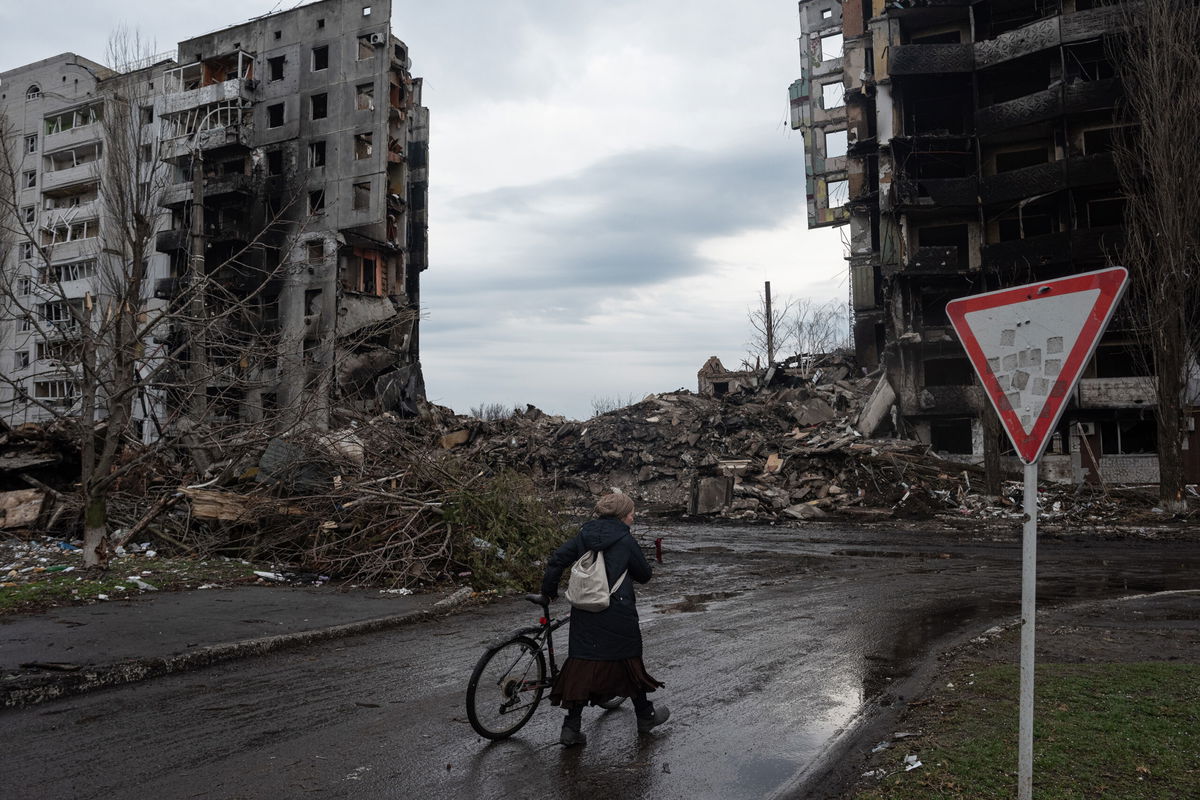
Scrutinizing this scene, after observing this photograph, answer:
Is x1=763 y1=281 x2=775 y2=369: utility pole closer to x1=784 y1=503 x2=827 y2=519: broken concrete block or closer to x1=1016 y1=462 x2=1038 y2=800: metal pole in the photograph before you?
x1=784 y1=503 x2=827 y2=519: broken concrete block

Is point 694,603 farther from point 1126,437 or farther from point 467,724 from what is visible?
point 1126,437

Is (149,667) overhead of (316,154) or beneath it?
beneath

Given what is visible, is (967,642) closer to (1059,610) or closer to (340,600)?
(1059,610)

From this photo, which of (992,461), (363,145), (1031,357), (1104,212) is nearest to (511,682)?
(1031,357)

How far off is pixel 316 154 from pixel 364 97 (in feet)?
13.5

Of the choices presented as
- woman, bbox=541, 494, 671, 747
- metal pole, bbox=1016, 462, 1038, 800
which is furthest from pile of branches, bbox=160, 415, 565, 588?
metal pole, bbox=1016, 462, 1038, 800

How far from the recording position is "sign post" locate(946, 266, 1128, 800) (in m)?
3.62

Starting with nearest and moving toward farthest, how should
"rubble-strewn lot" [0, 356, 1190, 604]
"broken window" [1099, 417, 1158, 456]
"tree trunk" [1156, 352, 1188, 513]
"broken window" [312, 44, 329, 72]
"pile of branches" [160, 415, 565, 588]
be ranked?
"pile of branches" [160, 415, 565, 588], "rubble-strewn lot" [0, 356, 1190, 604], "tree trunk" [1156, 352, 1188, 513], "broken window" [1099, 417, 1158, 456], "broken window" [312, 44, 329, 72]

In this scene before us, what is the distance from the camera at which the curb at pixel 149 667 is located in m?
6.76

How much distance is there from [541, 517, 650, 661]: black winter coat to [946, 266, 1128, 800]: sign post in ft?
8.21

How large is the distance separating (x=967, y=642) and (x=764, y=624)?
220cm

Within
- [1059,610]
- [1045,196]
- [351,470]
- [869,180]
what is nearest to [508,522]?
[351,470]

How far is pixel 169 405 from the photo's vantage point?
14.3 metres

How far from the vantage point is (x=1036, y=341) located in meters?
3.84
